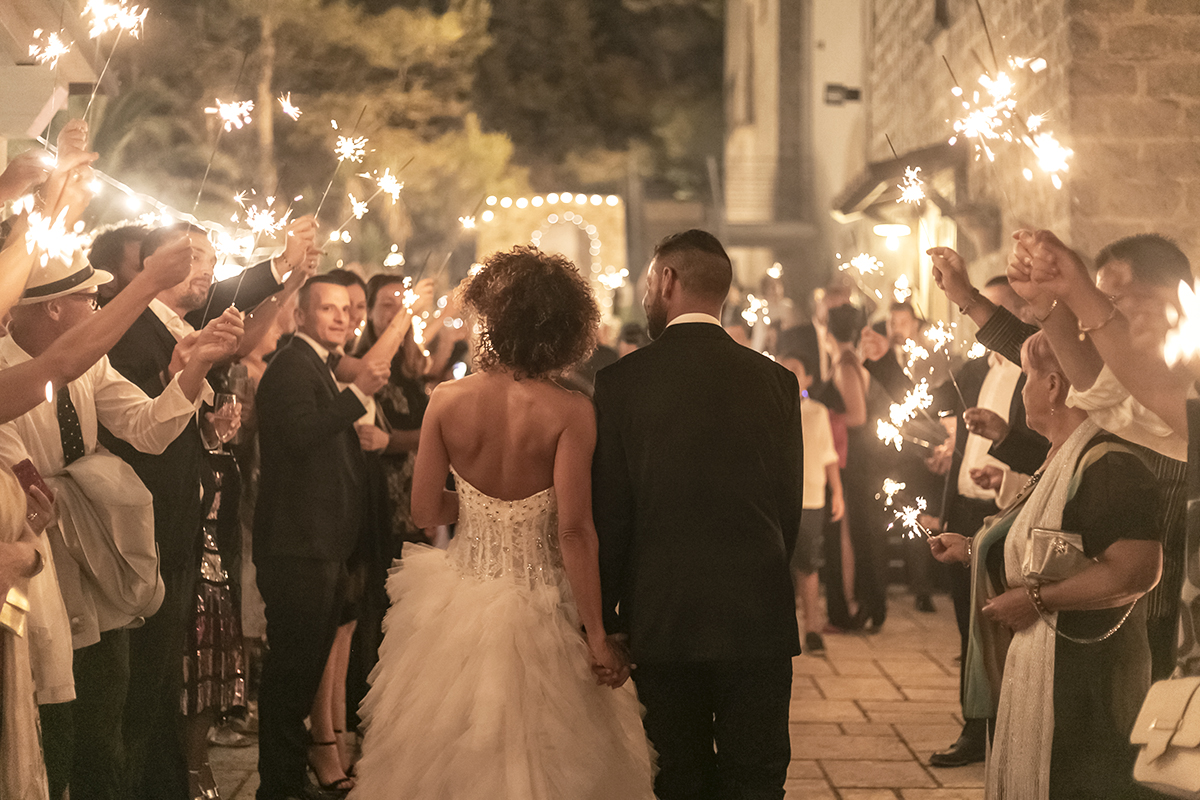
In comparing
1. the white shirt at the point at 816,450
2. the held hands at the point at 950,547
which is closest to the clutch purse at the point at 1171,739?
the held hands at the point at 950,547

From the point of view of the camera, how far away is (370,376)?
4082 millimetres

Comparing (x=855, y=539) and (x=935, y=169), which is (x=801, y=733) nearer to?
(x=855, y=539)

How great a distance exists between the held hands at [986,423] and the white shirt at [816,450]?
3.29 meters

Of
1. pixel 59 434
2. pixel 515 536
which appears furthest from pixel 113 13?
pixel 515 536

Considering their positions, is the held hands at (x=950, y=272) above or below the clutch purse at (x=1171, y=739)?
above

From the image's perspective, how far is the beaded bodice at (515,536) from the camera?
9.91ft

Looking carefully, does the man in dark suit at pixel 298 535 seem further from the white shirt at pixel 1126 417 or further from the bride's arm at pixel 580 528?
the white shirt at pixel 1126 417

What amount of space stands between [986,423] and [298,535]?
249cm

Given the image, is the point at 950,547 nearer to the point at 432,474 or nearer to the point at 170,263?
the point at 432,474

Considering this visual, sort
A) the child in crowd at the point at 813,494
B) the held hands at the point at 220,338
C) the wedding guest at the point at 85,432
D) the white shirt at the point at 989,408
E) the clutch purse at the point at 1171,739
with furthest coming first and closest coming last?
1. the child in crowd at the point at 813,494
2. the white shirt at the point at 989,408
3. the held hands at the point at 220,338
4. the wedding guest at the point at 85,432
5. the clutch purse at the point at 1171,739

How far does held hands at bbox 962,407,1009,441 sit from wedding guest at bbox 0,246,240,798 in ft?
8.08

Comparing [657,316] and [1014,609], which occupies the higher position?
[657,316]

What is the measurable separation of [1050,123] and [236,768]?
18.5 ft

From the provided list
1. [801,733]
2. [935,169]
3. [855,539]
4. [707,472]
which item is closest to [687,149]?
[935,169]
